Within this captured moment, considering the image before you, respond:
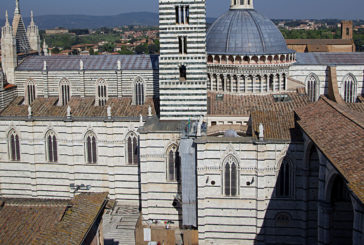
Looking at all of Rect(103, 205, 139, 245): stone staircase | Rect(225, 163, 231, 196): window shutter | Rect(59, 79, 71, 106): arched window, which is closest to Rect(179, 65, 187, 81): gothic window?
Rect(225, 163, 231, 196): window shutter

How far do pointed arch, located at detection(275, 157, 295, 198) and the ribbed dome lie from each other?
992 cm

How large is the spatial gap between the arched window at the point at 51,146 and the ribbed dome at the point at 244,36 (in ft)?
42.3

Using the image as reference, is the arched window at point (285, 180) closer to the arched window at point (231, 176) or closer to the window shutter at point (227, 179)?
the arched window at point (231, 176)

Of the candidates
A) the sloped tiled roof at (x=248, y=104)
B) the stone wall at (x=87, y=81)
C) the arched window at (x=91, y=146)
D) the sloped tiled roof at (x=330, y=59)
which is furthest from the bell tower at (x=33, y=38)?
the sloped tiled roof at (x=330, y=59)

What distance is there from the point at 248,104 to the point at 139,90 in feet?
29.8

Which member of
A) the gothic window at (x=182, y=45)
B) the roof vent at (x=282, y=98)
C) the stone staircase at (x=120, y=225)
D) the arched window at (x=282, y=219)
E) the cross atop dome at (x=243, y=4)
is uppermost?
the cross atop dome at (x=243, y=4)

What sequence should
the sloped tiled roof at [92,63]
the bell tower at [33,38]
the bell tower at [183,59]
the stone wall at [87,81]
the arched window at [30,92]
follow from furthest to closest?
1. the bell tower at [33,38]
2. the arched window at [30,92]
3. the sloped tiled roof at [92,63]
4. the stone wall at [87,81]
5. the bell tower at [183,59]

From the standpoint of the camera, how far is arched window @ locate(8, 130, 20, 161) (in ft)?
119

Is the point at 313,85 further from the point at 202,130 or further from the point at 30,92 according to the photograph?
the point at 30,92

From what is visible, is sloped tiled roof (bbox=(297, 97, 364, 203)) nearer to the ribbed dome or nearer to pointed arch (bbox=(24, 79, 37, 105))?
the ribbed dome

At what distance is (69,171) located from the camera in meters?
35.7

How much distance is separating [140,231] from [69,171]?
9494 mm

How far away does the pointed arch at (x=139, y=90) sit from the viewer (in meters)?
37.1

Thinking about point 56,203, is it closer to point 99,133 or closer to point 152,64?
point 99,133
